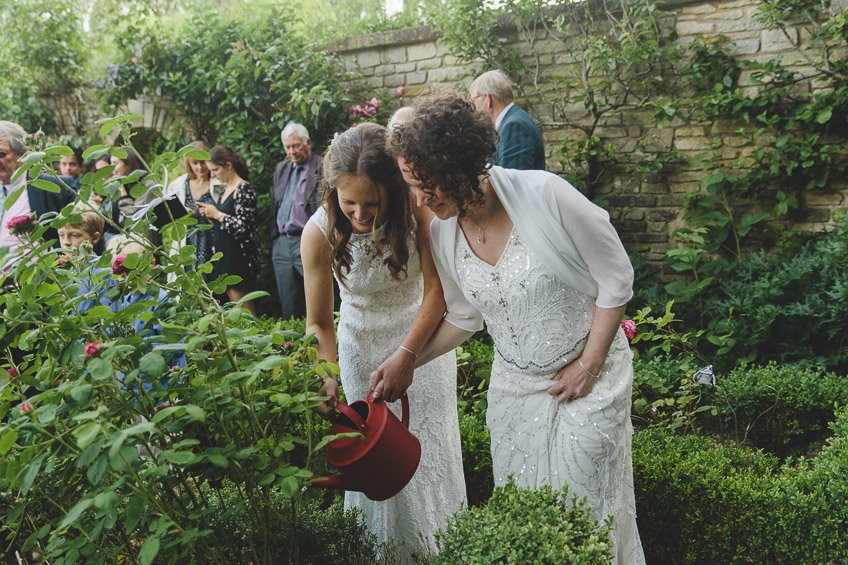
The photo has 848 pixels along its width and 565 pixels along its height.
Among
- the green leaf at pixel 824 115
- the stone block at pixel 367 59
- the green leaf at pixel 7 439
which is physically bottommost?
the green leaf at pixel 7 439

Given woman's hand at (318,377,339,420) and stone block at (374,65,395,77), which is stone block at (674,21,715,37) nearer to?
stone block at (374,65,395,77)

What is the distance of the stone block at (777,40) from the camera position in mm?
5211

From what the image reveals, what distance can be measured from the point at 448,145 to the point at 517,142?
2.81 m

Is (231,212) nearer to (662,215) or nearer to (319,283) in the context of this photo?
(319,283)

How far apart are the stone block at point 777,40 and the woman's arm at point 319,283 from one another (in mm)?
4797

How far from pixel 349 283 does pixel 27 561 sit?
132cm

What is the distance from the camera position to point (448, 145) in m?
1.71

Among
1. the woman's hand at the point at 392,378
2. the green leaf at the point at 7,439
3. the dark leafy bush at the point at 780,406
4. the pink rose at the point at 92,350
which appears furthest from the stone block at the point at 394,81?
the green leaf at the point at 7,439

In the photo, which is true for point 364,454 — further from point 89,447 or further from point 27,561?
point 27,561

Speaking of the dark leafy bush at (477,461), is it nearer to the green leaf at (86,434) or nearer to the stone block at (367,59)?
the green leaf at (86,434)

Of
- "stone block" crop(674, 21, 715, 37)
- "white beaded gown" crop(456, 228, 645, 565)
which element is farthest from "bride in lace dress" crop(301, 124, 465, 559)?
"stone block" crop(674, 21, 715, 37)

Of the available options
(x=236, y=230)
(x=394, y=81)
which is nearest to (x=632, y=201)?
(x=394, y=81)

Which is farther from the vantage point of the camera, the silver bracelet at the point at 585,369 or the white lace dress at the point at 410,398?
the white lace dress at the point at 410,398

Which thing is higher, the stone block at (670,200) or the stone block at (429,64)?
the stone block at (429,64)
